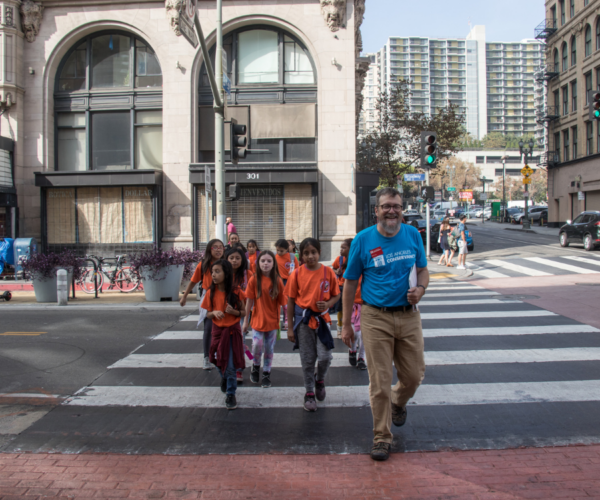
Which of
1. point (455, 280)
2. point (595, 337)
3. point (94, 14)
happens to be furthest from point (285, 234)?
point (595, 337)

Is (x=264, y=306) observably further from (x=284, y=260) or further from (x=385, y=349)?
(x=284, y=260)

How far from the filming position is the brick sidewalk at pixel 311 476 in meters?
3.66

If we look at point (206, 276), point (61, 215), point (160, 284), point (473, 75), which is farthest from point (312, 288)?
point (473, 75)

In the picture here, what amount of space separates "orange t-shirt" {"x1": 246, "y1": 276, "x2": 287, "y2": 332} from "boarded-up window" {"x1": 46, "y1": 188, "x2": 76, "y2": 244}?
17.8 metres

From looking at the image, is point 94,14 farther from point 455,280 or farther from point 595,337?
point 595,337

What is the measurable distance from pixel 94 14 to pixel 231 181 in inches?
354

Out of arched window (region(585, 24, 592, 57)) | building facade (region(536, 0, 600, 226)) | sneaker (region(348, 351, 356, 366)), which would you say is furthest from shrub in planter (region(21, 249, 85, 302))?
arched window (region(585, 24, 592, 57))

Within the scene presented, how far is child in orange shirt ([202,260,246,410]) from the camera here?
5430 millimetres

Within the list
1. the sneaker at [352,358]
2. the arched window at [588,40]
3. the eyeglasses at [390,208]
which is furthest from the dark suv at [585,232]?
the eyeglasses at [390,208]

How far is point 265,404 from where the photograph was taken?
5.56 meters

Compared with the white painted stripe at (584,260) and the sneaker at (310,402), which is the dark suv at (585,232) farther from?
the sneaker at (310,402)

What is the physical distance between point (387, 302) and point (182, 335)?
5.62 metres

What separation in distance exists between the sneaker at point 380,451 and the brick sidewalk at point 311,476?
5cm

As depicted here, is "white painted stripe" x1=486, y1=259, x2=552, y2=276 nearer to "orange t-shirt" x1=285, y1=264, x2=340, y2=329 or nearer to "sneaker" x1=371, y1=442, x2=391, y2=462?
"orange t-shirt" x1=285, y1=264, x2=340, y2=329
